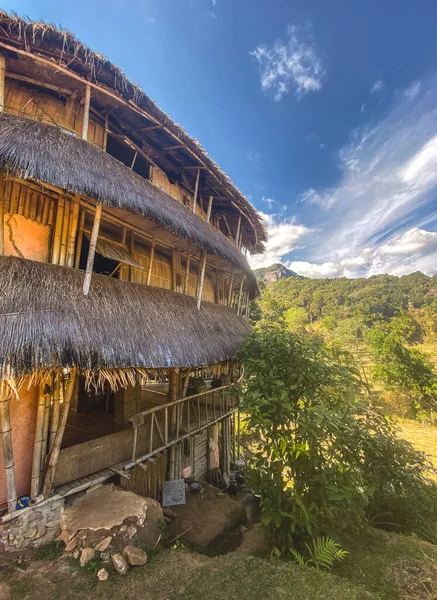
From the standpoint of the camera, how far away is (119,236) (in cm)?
726

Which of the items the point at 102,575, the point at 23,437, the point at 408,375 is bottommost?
the point at 102,575

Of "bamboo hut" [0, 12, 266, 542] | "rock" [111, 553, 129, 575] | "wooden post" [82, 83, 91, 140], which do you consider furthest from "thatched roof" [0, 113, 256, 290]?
"rock" [111, 553, 129, 575]

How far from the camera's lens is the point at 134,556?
13.3ft

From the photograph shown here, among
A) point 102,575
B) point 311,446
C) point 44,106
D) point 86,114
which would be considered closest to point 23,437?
point 102,575

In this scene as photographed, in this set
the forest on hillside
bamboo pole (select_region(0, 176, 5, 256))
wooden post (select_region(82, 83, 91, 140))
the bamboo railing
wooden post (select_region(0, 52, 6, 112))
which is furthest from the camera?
the forest on hillside

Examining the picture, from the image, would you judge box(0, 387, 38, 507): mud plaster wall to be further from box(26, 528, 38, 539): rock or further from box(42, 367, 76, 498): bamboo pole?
box(26, 528, 38, 539): rock

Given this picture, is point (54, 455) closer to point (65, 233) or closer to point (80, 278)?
point (80, 278)

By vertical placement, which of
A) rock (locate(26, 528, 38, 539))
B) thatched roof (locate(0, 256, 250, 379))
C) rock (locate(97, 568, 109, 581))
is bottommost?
rock (locate(97, 568, 109, 581))

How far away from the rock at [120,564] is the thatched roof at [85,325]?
9.22ft

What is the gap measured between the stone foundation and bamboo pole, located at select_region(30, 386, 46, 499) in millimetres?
270

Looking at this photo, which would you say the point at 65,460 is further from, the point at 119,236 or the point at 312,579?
the point at 119,236

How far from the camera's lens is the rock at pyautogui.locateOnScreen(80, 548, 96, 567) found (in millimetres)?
3951

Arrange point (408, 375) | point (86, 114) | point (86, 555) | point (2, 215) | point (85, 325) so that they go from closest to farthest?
1. point (86, 555)
2. point (85, 325)
3. point (2, 215)
4. point (86, 114)
5. point (408, 375)

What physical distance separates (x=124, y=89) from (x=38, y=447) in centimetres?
747
